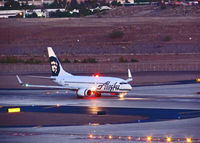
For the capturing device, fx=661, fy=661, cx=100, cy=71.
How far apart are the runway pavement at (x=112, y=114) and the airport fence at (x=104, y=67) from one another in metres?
19.4

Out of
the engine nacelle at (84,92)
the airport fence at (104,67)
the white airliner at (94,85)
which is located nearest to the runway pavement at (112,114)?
the engine nacelle at (84,92)

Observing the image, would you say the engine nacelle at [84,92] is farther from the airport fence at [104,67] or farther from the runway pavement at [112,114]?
the airport fence at [104,67]

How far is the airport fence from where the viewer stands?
3607 inches

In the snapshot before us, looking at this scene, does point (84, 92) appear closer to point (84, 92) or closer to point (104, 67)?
point (84, 92)

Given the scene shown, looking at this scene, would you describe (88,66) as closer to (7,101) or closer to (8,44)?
(7,101)

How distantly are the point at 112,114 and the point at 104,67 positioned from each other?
45198mm

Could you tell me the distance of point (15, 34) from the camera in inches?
5886

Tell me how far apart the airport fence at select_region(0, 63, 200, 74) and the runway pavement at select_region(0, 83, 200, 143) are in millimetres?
19418

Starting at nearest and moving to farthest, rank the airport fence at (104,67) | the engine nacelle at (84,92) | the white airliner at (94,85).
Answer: the white airliner at (94,85) → the engine nacelle at (84,92) → the airport fence at (104,67)

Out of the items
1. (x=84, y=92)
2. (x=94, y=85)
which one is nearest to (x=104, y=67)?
(x=94, y=85)

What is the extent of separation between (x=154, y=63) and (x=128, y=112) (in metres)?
48.5

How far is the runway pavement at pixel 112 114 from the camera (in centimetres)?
3975

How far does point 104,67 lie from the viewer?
314 ft

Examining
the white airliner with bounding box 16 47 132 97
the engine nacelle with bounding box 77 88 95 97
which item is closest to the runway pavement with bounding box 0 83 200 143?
the engine nacelle with bounding box 77 88 95 97
